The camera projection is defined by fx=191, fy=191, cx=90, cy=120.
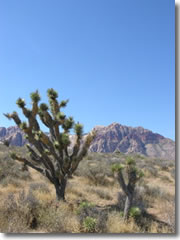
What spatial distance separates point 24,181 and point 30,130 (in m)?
5.61

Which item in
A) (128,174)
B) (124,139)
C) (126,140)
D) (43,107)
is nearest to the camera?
(128,174)

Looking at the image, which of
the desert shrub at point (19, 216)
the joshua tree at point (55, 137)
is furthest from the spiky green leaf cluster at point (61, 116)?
the desert shrub at point (19, 216)

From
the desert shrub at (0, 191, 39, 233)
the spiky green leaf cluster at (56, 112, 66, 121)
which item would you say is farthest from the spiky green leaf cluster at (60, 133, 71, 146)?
the desert shrub at (0, 191, 39, 233)

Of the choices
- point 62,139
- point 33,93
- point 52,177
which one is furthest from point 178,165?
point 33,93

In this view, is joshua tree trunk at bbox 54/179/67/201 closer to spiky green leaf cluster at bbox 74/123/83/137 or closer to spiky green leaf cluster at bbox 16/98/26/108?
spiky green leaf cluster at bbox 74/123/83/137

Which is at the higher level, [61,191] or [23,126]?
[23,126]

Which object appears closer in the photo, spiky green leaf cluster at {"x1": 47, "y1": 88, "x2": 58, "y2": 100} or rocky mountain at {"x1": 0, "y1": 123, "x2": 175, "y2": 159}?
spiky green leaf cluster at {"x1": 47, "y1": 88, "x2": 58, "y2": 100}

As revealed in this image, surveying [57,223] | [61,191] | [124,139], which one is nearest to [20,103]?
[61,191]

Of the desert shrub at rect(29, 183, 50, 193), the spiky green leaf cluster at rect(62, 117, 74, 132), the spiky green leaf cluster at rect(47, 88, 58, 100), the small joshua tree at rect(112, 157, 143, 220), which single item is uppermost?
the spiky green leaf cluster at rect(47, 88, 58, 100)

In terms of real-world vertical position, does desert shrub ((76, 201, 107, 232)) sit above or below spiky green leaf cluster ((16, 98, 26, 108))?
below

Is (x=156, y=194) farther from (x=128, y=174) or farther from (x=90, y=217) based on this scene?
(x=90, y=217)

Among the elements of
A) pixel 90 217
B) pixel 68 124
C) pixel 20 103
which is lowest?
pixel 90 217

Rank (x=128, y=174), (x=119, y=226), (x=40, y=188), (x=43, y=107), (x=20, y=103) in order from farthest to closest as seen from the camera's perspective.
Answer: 1. (x=40, y=188)
2. (x=43, y=107)
3. (x=20, y=103)
4. (x=128, y=174)
5. (x=119, y=226)

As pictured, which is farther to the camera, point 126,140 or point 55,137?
point 126,140
